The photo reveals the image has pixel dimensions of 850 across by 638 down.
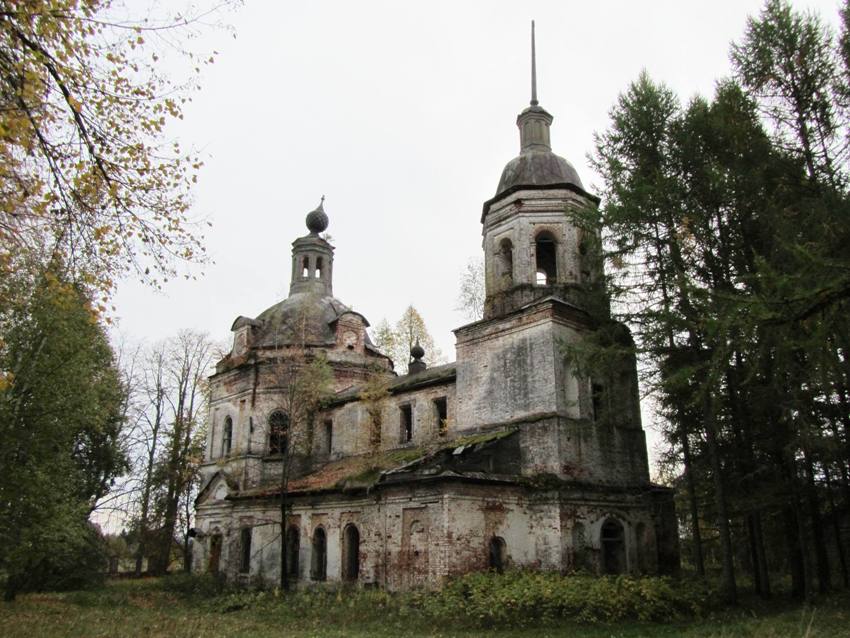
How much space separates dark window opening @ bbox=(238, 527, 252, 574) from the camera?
22188 mm

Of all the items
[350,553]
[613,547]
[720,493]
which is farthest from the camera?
[350,553]

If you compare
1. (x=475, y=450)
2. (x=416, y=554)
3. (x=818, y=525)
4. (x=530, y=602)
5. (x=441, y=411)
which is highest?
(x=441, y=411)

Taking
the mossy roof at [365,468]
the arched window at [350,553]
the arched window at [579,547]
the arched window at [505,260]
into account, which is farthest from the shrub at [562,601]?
the arched window at [505,260]

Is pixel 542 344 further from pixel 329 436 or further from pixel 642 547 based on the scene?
pixel 329 436

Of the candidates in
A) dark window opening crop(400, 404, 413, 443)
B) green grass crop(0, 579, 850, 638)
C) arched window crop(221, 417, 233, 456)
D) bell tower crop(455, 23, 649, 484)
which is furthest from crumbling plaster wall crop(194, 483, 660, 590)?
arched window crop(221, 417, 233, 456)

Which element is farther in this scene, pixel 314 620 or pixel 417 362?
pixel 417 362

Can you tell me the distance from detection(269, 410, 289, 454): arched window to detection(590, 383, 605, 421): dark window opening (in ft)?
39.7

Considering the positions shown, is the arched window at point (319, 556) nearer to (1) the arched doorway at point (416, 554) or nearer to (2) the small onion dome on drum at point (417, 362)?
(1) the arched doorway at point (416, 554)

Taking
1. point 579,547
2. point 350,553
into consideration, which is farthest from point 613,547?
point 350,553

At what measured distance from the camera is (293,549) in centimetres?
2070

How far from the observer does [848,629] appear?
10281 millimetres

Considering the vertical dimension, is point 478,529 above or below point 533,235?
below

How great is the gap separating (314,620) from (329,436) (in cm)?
1056

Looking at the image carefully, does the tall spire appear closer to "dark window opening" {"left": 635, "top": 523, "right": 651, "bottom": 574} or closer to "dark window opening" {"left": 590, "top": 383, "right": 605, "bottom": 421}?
"dark window opening" {"left": 590, "top": 383, "right": 605, "bottom": 421}
